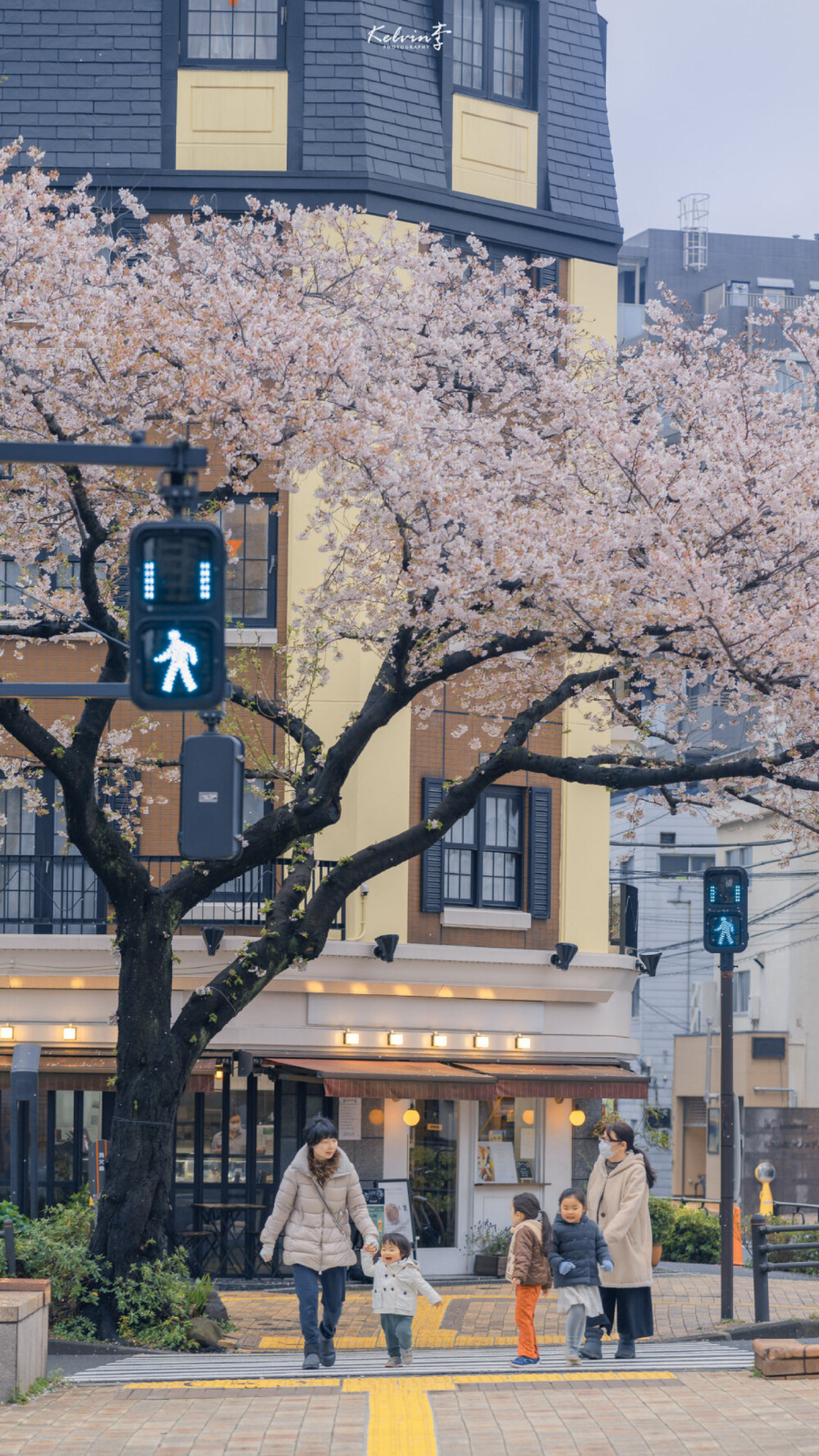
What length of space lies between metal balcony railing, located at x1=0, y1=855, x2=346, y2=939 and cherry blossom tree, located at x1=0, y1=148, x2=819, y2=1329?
432 centimetres

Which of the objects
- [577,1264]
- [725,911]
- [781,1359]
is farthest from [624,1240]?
[725,911]

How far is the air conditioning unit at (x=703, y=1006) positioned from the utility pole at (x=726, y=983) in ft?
110

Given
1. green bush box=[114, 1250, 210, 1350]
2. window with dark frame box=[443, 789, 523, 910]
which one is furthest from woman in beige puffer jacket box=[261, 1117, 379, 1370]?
window with dark frame box=[443, 789, 523, 910]

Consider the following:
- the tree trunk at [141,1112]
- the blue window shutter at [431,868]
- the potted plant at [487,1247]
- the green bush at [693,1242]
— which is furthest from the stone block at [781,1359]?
the green bush at [693,1242]

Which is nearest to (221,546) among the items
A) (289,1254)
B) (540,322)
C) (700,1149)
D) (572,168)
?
(289,1254)

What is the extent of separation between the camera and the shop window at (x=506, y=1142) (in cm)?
2473

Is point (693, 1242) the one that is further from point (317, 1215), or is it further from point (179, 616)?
point (179, 616)

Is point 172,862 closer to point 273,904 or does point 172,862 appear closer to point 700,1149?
point 273,904

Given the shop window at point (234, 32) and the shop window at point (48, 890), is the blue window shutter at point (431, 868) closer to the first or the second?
the shop window at point (48, 890)

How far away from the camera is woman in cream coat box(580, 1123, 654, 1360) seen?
13156 millimetres

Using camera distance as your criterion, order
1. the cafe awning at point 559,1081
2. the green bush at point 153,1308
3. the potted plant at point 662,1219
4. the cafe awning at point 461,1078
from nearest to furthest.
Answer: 1. the green bush at point 153,1308
2. the cafe awning at point 461,1078
3. the cafe awning at point 559,1081
4. the potted plant at point 662,1219

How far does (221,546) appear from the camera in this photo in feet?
29.0

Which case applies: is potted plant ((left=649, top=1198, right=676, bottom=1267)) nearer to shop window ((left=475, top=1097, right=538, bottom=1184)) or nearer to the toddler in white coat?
shop window ((left=475, top=1097, right=538, bottom=1184))

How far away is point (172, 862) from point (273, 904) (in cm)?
673
